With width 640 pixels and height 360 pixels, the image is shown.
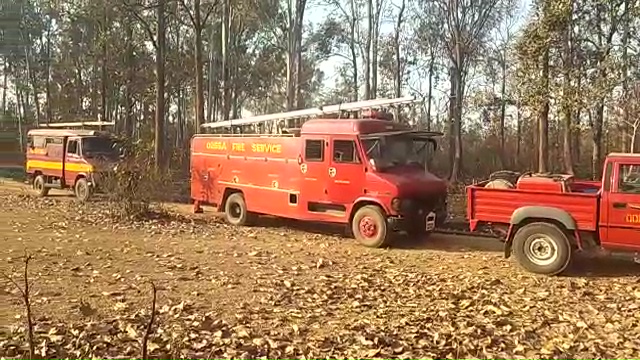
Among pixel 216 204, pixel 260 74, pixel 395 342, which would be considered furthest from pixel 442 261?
pixel 260 74

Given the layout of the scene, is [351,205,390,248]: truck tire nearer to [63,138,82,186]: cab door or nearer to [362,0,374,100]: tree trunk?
[63,138,82,186]: cab door

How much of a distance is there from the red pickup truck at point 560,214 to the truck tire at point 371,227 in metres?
2.11

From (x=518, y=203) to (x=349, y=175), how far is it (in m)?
3.72

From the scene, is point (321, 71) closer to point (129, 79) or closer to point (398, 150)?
point (129, 79)

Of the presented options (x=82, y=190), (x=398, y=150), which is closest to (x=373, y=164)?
(x=398, y=150)

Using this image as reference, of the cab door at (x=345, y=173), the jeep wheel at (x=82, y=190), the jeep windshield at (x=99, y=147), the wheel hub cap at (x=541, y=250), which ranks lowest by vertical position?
the wheel hub cap at (x=541, y=250)

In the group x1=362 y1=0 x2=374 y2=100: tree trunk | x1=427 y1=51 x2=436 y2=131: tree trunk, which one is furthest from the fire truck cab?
x1=427 y1=51 x2=436 y2=131: tree trunk

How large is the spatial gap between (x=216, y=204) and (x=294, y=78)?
2175 centimetres

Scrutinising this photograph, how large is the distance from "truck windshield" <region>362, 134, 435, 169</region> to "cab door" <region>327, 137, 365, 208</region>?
0.30 m

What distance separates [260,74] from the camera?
47000 mm

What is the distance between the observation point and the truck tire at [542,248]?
983 centimetres

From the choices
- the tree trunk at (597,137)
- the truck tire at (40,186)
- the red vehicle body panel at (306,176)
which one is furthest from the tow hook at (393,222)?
the tree trunk at (597,137)

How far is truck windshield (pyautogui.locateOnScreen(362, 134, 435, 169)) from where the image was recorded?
1278 centimetres

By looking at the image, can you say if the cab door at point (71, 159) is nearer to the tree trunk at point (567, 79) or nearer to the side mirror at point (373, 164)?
the side mirror at point (373, 164)
